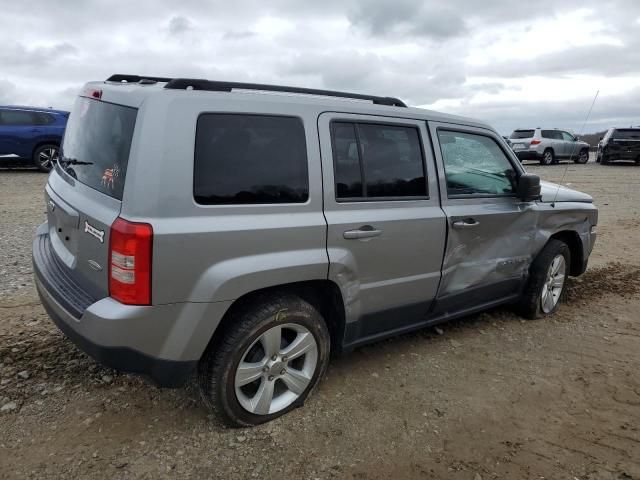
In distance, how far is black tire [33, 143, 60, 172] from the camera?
1281 cm

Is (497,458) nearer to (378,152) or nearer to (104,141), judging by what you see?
(378,152)

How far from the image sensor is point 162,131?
2400mm

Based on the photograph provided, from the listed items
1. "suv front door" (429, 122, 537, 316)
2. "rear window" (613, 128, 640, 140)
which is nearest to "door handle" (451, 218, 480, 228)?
"suv front door" (429, 122, 537, 316)

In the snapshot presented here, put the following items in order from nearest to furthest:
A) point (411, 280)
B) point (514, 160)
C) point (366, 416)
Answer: point (366, 416)
point (411, 280)
point (514, 160)

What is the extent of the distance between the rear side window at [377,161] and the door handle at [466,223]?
12.4 inches

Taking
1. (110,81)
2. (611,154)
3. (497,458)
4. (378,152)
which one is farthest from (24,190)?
(611,154)

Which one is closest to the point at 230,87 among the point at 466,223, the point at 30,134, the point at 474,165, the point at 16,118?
the point at 466,223

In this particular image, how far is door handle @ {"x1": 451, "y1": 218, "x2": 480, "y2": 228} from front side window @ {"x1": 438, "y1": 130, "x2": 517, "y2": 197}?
19cm

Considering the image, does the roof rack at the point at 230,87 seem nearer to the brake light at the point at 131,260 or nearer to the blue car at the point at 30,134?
the brake light at the point at 131,260

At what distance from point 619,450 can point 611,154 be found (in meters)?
21.7

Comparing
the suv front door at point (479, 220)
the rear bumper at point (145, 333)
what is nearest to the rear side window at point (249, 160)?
the rear bumper at point (145, 333)

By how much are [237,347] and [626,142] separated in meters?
22.6

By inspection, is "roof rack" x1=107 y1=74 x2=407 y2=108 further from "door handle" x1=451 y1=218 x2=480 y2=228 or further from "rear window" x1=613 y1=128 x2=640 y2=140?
"rear window" x1=613 y1=128 x2=640 y2=140

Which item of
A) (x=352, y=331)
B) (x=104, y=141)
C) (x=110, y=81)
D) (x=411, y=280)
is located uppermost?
(x=110, y=81)
